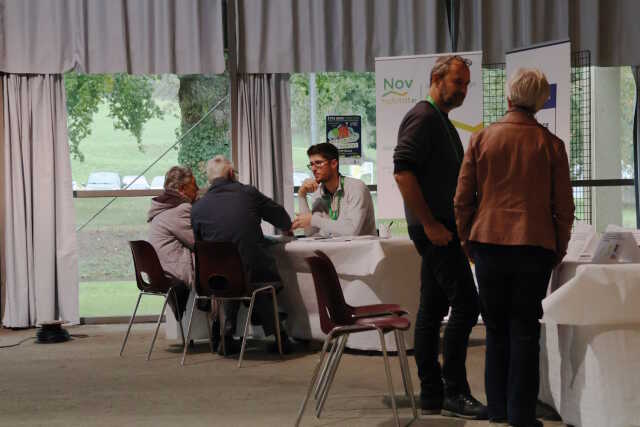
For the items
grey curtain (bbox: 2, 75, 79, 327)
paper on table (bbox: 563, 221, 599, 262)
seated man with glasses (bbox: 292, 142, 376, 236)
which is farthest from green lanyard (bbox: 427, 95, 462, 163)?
grey curtain (bbox: 2, 75, 79, 327)

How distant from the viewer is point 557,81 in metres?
5.92

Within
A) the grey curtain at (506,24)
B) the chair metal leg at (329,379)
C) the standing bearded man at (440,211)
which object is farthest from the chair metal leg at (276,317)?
the grey curtain at (506,24)

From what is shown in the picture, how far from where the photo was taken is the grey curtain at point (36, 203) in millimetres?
6688

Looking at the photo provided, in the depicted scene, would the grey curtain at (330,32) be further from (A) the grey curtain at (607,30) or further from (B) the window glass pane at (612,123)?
(B) the window glass pane at (612,123)

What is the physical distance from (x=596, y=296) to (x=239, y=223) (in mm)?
2655

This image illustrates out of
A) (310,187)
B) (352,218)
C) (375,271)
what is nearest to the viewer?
(375,271)

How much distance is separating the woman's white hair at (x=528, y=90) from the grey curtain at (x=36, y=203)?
15.3ft

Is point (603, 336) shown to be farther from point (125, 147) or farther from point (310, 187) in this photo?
point (125, 147)

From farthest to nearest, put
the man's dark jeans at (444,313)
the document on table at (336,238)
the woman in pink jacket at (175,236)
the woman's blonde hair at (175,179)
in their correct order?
the woman's blonde hair at (175,179), the woman in pink jacket at (175,236), the document on table at (336,238), the man's dark jeans at (444,313)

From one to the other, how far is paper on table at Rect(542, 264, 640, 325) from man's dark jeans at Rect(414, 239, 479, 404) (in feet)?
1.57

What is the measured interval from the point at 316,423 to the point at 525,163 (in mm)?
1384

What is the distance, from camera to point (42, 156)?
673cm

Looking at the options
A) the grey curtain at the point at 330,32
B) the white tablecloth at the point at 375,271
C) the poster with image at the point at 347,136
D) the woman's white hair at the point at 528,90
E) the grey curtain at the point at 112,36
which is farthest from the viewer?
the poster with image at the point at 347,136

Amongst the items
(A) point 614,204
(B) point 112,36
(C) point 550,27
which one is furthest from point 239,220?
(A) point 614,204
